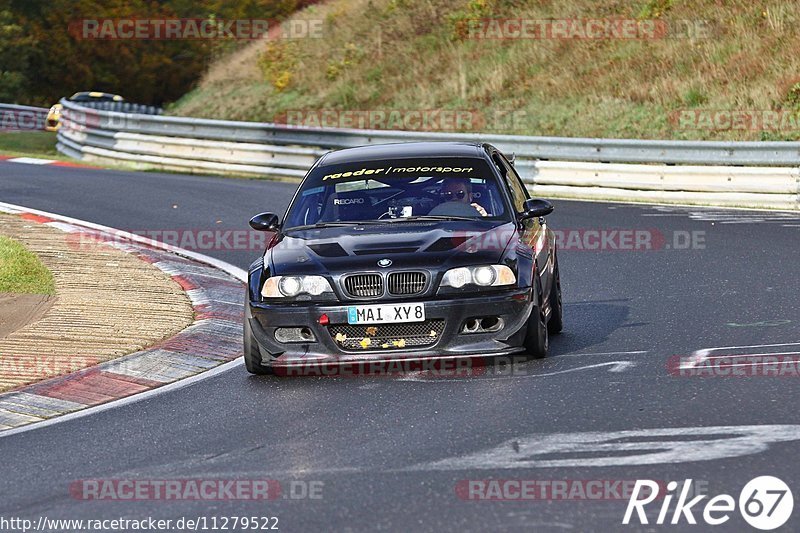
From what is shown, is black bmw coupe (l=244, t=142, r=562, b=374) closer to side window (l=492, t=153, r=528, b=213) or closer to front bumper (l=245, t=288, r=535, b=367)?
front bumper (l=245, t=288, r=535, b=367)

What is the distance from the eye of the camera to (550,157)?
22469mm

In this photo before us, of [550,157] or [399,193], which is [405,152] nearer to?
[399,193]

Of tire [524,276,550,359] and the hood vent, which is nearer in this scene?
tire [524,276,550,359]

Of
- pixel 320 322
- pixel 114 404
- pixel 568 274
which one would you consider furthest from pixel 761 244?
pixel 114 404

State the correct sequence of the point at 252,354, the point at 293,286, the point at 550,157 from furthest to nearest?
the point at 550,157
the point at 252,354
the point at 293,286

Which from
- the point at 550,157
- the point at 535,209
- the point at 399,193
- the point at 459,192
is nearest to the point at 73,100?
the point at 550,157

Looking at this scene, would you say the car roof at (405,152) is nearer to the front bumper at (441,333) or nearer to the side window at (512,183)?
the side window at (512,183)

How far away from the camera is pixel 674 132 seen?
25.5 metres

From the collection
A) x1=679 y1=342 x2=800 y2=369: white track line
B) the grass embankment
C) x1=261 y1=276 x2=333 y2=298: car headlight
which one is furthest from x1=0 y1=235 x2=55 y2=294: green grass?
the grass embankment

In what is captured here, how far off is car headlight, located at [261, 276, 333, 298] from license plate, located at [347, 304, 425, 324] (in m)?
0.25

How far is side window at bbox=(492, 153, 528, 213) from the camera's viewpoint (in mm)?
10555

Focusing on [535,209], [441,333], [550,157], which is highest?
[535,209]

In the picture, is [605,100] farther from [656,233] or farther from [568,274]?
[568,274]

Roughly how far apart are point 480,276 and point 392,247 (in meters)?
0.63
